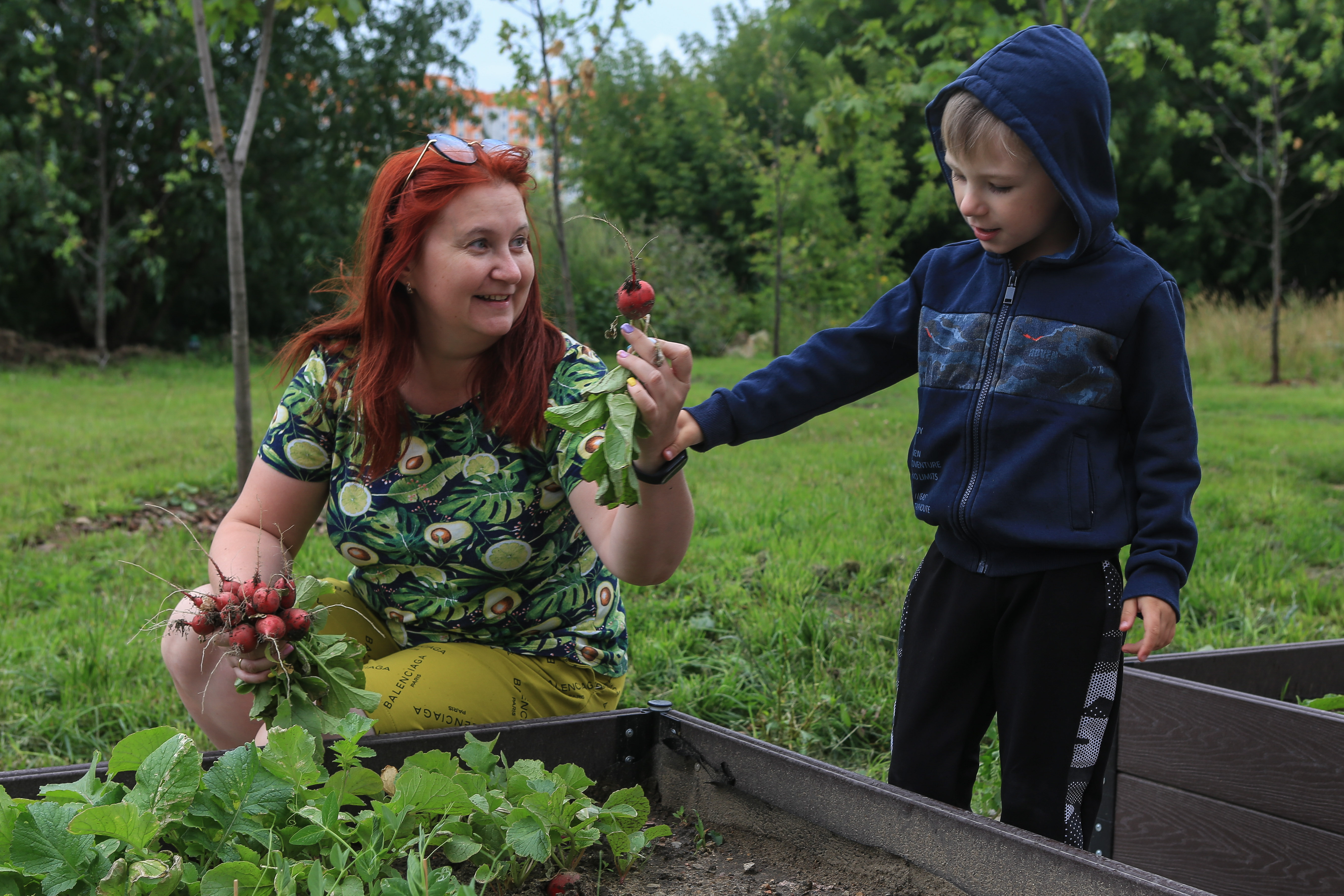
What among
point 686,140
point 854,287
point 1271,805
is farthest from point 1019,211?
point 686,140

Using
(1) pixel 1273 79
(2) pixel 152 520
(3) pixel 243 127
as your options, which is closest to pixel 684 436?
(3) pixel 243 127

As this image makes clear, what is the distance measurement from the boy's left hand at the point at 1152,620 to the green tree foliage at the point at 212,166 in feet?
42.9

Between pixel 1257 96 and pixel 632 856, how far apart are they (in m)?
17.6

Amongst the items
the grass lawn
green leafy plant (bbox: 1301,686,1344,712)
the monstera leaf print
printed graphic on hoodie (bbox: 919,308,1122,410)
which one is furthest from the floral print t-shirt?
green leafy plant (bbox: 1301,686,1344,712)

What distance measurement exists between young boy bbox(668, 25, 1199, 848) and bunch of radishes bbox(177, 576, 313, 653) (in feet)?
1.85

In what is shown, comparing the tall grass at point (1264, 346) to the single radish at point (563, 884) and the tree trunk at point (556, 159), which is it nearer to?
the tree trunk at point (556, 159)

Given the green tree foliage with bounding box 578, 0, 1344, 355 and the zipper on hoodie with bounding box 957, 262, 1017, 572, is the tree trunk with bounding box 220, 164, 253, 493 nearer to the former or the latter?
the zipper on hoodie with bounding box 957, 262, 1017, 572

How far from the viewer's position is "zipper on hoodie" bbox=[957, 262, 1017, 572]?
5.24 ft

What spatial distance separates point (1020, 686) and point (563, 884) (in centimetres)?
79

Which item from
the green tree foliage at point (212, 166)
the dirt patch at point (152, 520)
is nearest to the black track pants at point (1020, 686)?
the dirt patch at point (152, 520)

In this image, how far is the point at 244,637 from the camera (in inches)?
51.6

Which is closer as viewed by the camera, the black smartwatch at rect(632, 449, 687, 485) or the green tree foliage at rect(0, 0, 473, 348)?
the black smartwatch at rect(632, 449, 687, 485)

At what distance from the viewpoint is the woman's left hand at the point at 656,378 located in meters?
1.29

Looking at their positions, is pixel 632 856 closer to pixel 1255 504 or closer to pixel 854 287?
pixel 1255 504
